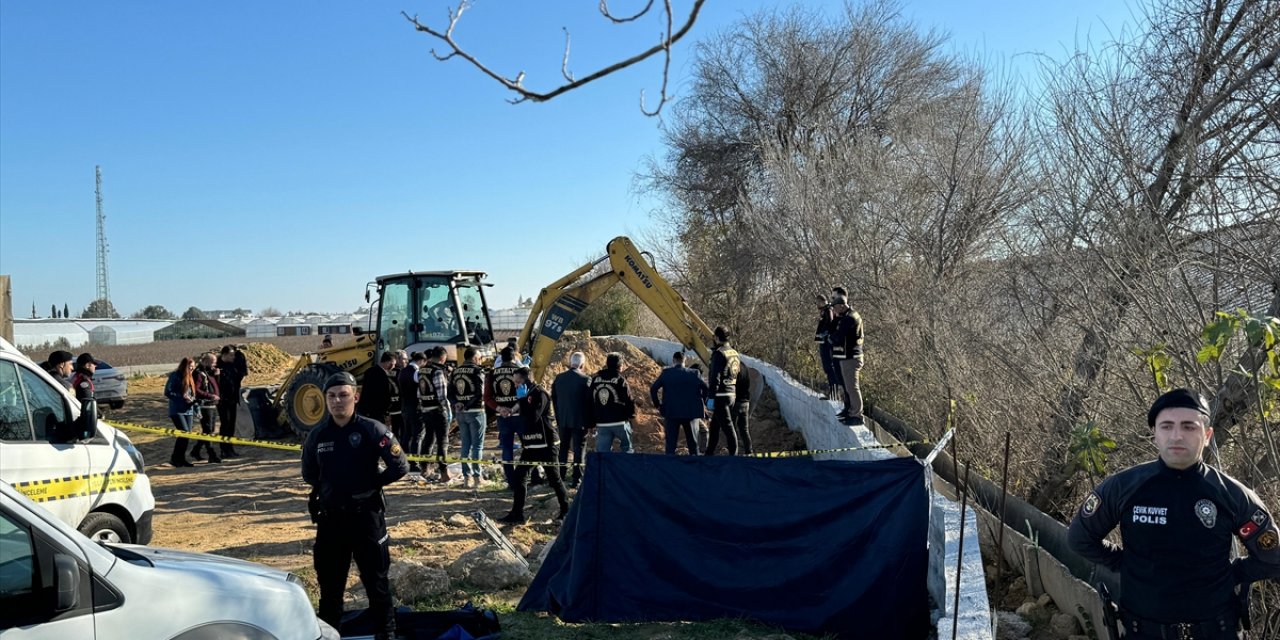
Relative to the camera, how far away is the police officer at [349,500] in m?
6.13

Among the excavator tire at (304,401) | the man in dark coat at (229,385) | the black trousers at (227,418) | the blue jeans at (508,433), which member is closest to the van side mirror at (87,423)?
the blue jeans at (508,433)

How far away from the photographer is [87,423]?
22.7 ft

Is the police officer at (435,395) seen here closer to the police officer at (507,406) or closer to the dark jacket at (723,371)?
the police officer at (507,406)

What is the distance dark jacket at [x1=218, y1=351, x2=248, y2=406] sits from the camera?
51.7ft

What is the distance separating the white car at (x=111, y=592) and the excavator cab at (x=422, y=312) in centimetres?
1253

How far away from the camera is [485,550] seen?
27.5 ft

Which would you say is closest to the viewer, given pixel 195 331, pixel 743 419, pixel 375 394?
pixel 375 394

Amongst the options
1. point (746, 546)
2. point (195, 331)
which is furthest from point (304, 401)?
point (195, 331)

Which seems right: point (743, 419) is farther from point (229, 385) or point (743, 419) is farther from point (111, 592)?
point (111, 592)

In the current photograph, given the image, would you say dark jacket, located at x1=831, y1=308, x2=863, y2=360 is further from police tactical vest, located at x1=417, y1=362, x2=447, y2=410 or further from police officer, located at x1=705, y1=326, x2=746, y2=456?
police tactical vest, located at x1=417, y1=362, x2=447, y2=410

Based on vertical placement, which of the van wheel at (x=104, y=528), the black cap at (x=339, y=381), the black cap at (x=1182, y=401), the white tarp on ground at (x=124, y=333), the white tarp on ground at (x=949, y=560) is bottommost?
the white tarp on ground at (x=949, y=560)

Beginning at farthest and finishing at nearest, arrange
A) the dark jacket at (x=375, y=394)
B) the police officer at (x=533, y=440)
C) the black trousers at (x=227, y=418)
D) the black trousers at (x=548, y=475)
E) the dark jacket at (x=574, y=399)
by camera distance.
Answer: the black trousers at (x=227, y=418)
the dark jacket at (x=375, y=394)
the dark jacket at (x=574, y=399)
the police officer at (x=533, y=440)
the black trousers at (x=548, y=475)

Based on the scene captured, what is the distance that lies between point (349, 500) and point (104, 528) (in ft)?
8.02

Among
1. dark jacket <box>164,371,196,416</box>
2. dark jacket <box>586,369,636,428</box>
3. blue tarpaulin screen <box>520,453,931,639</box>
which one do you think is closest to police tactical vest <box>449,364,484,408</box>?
dark jacket <box>586,369,636,428</box>
